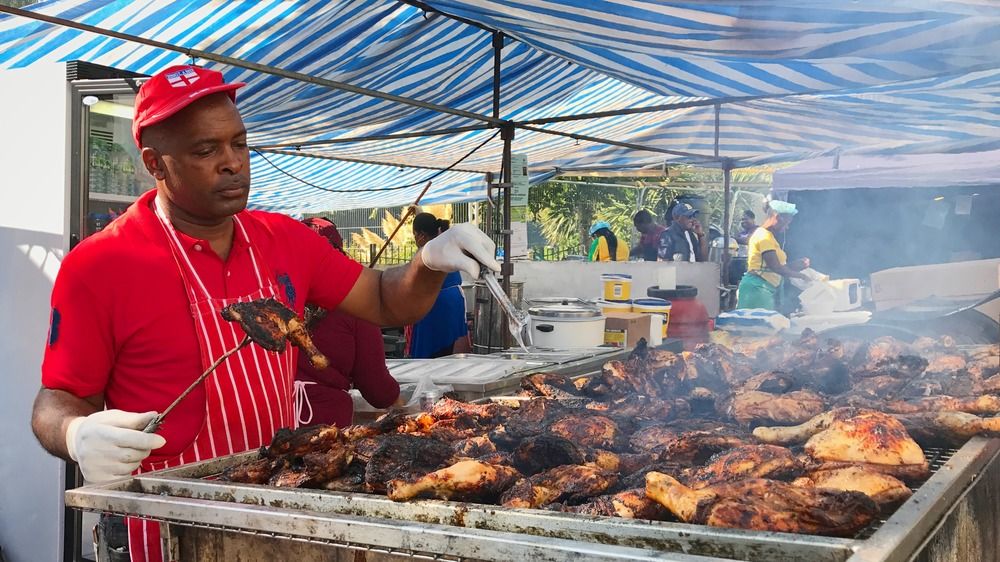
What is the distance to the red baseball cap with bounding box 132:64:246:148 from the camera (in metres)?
2.54

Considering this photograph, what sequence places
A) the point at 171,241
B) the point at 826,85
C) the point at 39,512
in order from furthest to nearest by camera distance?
the point at 826,85 → the point at 39,512 → the point at 171,241

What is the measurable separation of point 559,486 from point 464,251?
1.22 m

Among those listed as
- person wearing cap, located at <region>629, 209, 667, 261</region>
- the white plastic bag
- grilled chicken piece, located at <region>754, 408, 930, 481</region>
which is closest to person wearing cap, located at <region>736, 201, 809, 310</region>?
person wearing cap, located at <region>629, 209, 667, 261</region>

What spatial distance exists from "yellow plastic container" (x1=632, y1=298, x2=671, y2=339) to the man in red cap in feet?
13.8

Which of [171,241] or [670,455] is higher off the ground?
[171,241]

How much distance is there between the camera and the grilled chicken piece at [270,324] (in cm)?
226

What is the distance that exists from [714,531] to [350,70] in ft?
22.5

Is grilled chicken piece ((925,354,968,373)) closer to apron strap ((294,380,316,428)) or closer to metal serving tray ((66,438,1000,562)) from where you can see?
metal serving tray ((66,438,1000,562))

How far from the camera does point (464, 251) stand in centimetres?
303

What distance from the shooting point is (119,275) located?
251 centimetres

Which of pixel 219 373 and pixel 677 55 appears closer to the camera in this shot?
pixel 219 373

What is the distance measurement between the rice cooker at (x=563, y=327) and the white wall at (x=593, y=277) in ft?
13.0

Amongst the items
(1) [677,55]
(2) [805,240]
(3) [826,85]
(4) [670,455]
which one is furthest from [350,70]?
(2) [805,240]

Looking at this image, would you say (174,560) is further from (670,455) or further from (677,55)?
(677,55)
